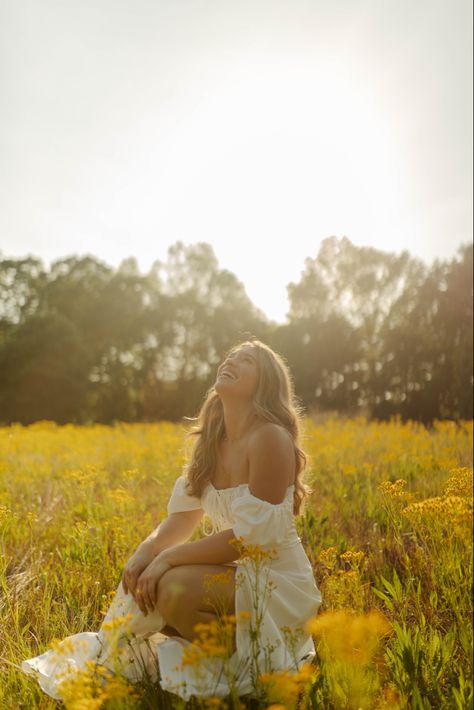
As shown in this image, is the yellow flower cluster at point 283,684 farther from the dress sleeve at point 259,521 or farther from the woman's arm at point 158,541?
the woman's arm at point 158,541

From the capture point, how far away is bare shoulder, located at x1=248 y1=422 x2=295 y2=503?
2.38 metres

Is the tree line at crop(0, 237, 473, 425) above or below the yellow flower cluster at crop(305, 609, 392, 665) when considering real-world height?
above

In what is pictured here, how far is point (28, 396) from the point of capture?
69.8ft

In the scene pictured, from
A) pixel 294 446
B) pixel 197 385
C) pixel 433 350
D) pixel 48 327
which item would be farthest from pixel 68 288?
pixel 294 446

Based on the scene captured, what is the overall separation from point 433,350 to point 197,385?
8756mm

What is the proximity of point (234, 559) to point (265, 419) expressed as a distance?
0.62 m

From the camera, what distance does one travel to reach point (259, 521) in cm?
227

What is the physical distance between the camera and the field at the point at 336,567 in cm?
193

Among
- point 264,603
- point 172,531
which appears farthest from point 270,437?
point 172,531

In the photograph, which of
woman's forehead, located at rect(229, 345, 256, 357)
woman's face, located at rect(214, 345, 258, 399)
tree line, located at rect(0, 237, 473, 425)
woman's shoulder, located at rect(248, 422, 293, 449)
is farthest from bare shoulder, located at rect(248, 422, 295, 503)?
tree line, located at rect(0, 237, 473, 425)

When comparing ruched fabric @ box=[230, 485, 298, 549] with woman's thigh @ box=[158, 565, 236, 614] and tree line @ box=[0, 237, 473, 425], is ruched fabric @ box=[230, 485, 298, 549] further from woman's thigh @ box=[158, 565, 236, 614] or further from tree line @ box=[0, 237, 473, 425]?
tree line @ box=[0, 237, 473, 425]

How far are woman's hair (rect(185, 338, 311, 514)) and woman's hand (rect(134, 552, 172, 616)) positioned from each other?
0.48 meters

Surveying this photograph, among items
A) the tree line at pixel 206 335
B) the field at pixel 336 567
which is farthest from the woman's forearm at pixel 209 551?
the tree line at pixel 206 335

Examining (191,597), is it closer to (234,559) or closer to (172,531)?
(234,559)
